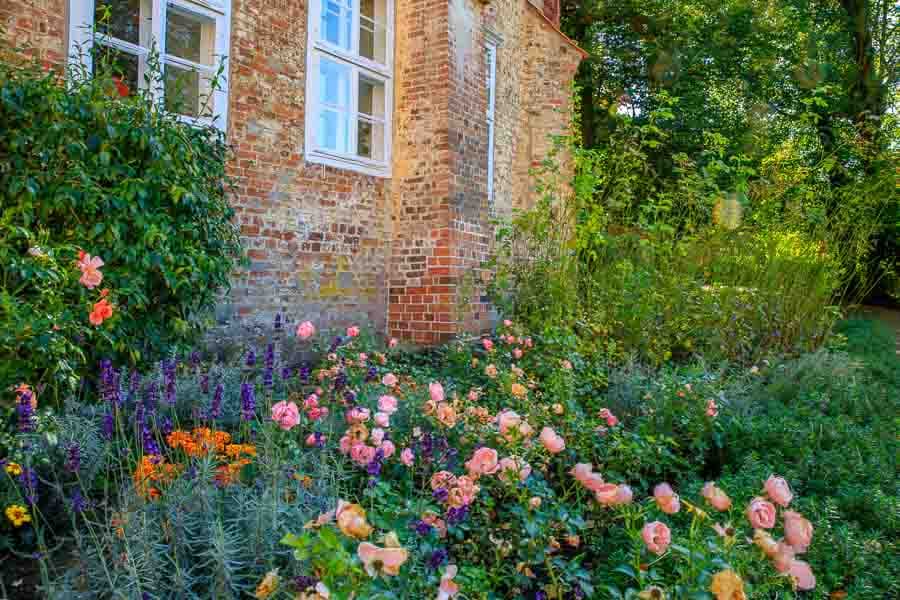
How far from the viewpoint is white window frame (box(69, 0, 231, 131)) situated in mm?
4461

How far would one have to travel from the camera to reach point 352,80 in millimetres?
7012

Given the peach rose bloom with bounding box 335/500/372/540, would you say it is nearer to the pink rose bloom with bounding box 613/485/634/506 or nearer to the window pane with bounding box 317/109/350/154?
the pink rose bloom with bounding box 613/485/634/506

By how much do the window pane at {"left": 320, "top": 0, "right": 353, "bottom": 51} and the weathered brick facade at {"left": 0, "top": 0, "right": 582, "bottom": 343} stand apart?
408mm

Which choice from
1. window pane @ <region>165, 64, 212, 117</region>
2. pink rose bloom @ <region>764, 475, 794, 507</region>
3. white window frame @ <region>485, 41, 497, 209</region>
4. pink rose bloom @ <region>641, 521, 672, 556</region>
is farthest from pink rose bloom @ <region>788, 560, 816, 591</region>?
white window frame @ <region>485, 41, 497, 209</region>

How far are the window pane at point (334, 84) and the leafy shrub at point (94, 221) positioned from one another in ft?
9.57

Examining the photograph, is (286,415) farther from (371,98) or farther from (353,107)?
(371,98)

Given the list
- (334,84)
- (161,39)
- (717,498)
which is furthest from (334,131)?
(717,498)

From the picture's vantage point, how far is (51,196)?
3.36 m

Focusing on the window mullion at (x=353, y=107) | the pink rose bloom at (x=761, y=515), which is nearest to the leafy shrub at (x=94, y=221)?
the pink rose bloom at (x=761, y=515)

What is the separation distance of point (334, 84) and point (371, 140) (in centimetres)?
75

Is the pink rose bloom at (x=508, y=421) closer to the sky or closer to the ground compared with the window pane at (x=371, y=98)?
closer to the ground

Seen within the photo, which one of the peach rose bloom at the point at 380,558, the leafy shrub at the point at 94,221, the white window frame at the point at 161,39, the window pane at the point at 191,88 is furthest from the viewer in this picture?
the window pane at the point at 191,88

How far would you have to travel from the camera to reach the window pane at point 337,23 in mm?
6738

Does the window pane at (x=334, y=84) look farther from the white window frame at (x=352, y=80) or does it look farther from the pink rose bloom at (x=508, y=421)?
the pink rose bloom at (x=508, y=421)
